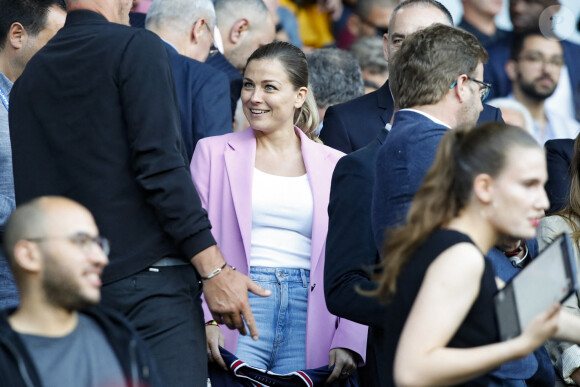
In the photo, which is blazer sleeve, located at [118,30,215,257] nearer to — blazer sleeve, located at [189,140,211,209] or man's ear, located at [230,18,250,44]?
blazer sleeve, located at [189,140,211,209]

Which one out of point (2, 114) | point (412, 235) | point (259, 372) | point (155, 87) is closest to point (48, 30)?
point (2, 114)

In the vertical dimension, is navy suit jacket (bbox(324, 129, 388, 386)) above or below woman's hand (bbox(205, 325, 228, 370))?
above

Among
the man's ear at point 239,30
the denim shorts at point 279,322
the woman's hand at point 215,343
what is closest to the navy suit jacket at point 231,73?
the man's ear at point 239,30

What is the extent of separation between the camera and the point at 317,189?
4445 mm

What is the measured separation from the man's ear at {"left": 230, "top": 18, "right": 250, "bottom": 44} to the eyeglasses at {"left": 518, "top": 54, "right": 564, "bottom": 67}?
2318 millimetres

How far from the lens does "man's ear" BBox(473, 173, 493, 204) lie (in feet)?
8.88

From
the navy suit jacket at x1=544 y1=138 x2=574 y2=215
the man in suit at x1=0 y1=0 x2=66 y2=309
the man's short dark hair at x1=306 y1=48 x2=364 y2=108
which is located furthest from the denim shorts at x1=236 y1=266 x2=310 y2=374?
the man's short dark hair at x1=306 y1=48 x2=364 y2=108

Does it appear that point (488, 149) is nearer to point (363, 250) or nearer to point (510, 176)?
point (510, 176)

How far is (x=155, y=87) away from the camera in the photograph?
11.0 feet

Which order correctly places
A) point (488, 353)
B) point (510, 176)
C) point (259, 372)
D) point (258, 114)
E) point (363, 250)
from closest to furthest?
point (488, 353) < point (510, 176) < point (363, 250) < point (259, 372) < point (258, 114)

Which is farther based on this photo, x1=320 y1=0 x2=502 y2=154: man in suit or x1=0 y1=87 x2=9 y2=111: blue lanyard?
x1=320 y1=0 x2=502 y2=154: man in suit

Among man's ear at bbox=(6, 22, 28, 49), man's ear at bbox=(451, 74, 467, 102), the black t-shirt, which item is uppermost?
man's ear at bbox=(451, 74, 467, 102)

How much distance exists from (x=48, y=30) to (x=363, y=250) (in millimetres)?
2070

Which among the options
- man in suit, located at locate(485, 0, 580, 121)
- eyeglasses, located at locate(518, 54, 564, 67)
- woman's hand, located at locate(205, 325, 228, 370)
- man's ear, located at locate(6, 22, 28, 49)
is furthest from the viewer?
man in suit, located at locate(485, 0, 580, 121)
